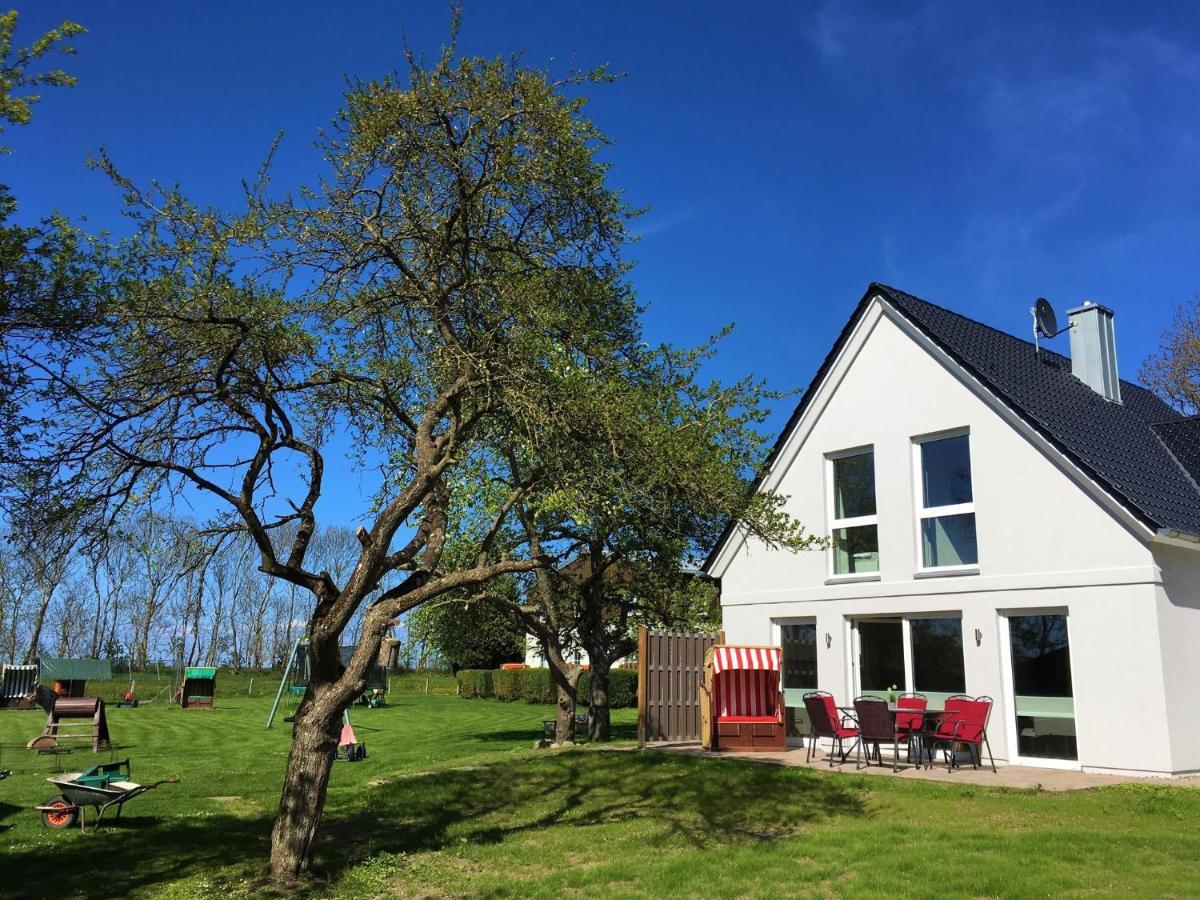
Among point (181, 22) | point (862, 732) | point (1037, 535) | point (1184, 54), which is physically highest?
point (1184, 54)

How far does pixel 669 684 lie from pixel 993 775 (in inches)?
241

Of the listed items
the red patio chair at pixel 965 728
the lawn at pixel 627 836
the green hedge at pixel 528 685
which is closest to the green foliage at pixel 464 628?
the lawn at pixel 627 836

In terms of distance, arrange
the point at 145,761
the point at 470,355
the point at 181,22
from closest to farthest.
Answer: the point at 470,355 → the point at 181,22 → the point at 145,761

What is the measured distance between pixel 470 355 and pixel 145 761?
43.8 ft

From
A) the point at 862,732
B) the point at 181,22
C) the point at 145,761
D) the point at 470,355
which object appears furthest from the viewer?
the point at 145,761

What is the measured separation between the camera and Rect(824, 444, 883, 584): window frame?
1528 centimetres

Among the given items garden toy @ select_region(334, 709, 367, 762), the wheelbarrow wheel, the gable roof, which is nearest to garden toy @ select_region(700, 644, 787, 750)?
the gable roof

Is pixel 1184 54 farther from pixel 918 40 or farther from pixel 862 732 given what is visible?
pixel 862 732

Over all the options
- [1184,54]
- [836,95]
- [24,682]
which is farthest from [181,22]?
[24,682]

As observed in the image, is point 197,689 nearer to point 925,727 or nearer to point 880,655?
point 880,655

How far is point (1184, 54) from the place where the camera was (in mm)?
13453

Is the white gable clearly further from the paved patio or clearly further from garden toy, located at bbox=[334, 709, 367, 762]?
garden toy, located at bbox=[334, 709, 367, 762]

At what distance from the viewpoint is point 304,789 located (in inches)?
301

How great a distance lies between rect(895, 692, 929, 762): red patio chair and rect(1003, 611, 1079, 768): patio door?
1326 mm
